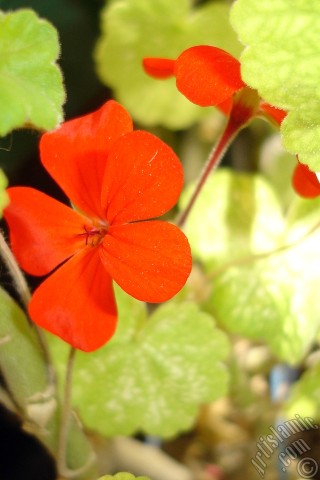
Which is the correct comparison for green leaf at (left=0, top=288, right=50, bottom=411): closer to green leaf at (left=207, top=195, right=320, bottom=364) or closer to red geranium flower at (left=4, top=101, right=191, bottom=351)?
red geranium flower at (left=4, top=101, right=191, bottom=351)

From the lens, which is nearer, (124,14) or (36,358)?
(36,358)

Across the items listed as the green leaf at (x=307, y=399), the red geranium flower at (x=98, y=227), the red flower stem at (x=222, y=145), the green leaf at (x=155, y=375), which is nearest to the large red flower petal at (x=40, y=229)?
the red geranium flower at (x=98, y=227)

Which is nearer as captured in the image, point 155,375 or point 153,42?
point 155,375

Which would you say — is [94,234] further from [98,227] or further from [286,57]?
[286,57]

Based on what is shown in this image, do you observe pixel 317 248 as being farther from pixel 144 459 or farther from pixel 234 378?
pixel 144 459

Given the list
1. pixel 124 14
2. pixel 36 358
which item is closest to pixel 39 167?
pixel 124 14
